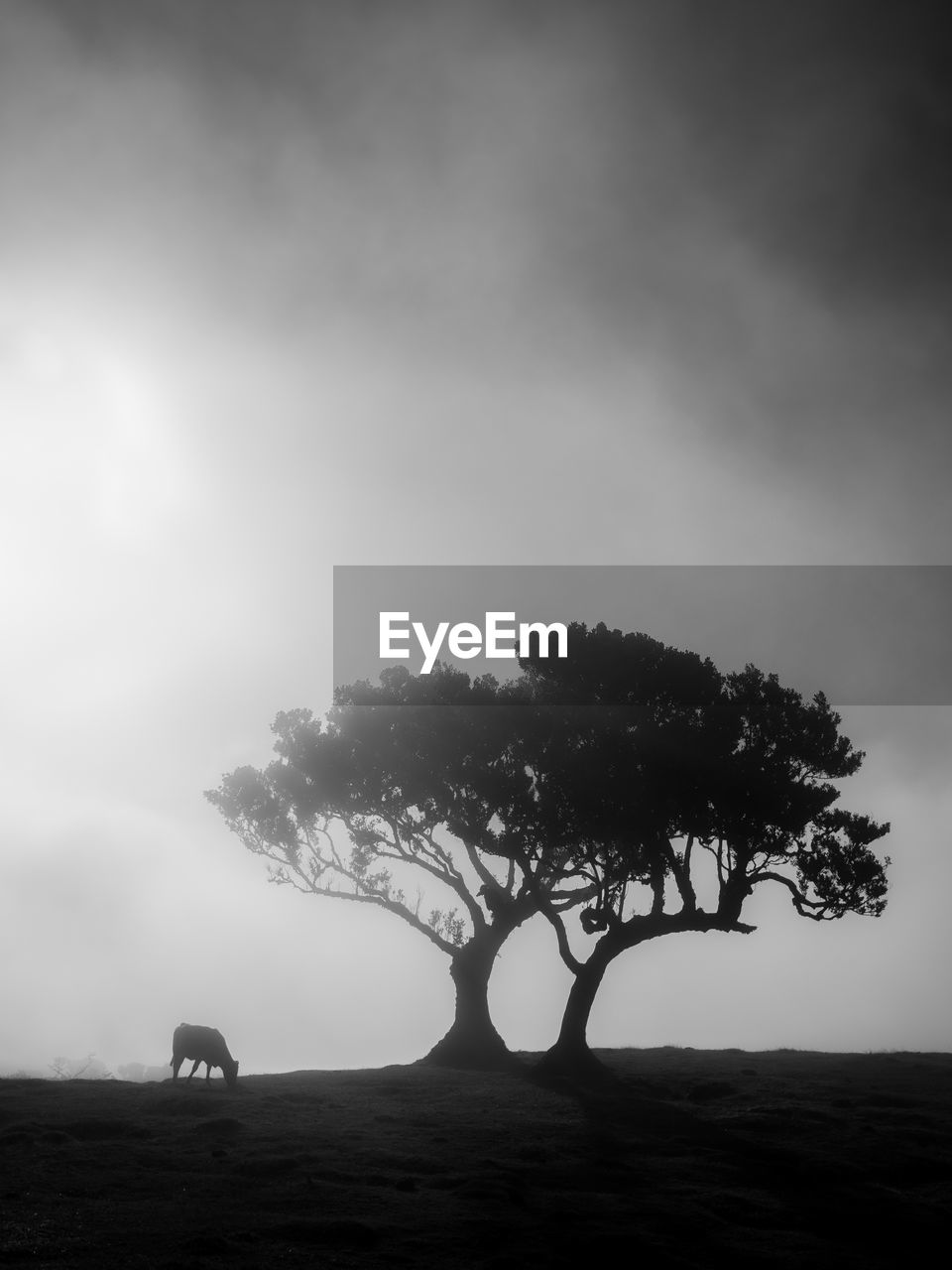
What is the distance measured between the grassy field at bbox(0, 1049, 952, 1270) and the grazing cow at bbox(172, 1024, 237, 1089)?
3.40ft

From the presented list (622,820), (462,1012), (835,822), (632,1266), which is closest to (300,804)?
(462,1012)

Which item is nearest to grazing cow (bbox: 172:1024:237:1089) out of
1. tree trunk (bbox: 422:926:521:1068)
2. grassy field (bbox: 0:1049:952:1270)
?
grassy field (bbox: 0:1049:952:1270)

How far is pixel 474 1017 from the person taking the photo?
158 ft

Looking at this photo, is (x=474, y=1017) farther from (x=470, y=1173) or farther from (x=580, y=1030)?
(x=470, y=1173)

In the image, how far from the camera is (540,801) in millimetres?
44719

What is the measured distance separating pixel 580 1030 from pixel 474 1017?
6.66m

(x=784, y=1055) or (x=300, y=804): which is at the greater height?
(x=300, y=804)

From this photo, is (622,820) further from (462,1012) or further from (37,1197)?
(37,1197)

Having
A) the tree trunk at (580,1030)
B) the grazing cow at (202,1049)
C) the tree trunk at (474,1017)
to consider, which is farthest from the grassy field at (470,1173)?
the tree trunk at (474,1017)

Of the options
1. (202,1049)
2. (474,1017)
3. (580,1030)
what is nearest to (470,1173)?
(202,1049)

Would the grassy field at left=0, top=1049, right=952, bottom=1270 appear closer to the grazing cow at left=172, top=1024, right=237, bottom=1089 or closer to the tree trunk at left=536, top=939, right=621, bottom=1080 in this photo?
the grazing cow at left=172, top=1024, right=237, bottom=1089

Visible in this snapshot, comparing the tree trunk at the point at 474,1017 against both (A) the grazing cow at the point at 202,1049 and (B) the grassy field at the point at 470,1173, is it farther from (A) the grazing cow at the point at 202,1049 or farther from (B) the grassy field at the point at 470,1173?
(A) the grazing cow at the point at 202,1049

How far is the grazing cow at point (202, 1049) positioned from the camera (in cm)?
3669

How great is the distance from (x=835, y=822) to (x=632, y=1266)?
28.6m
